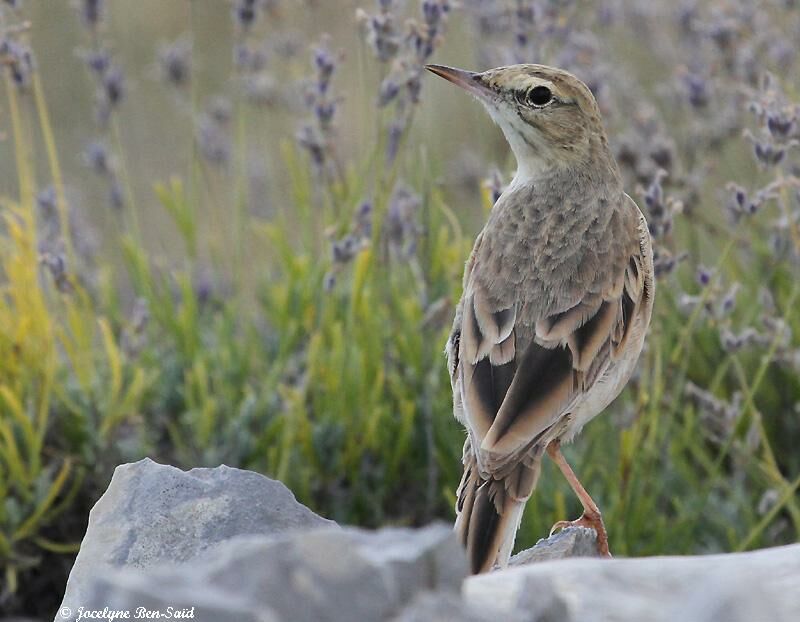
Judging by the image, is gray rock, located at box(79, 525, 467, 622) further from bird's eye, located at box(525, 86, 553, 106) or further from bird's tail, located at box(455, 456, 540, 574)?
bird's eye, located at box(525, 86, 553, 106)

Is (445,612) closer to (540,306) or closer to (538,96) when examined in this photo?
(540,306)

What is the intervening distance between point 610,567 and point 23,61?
3.00m

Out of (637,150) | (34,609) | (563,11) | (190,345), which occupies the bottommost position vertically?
(34,609)

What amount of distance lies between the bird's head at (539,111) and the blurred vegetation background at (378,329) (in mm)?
195

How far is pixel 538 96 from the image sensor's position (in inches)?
163

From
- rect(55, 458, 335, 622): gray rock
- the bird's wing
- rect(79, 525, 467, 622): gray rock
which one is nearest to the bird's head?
the bird's wing

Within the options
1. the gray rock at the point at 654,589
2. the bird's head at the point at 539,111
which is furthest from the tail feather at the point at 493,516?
the bird's head at the point at 539,111

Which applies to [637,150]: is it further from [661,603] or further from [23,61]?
[661,603]

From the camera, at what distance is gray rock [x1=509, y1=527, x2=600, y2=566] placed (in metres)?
3.56

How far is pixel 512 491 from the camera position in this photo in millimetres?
3439

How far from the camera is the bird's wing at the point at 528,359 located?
3406mm

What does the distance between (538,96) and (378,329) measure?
135 cm

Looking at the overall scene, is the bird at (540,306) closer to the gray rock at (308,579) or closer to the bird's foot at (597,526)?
the bird's foot at (597,526)

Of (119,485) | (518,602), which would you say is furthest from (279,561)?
(119,485)
